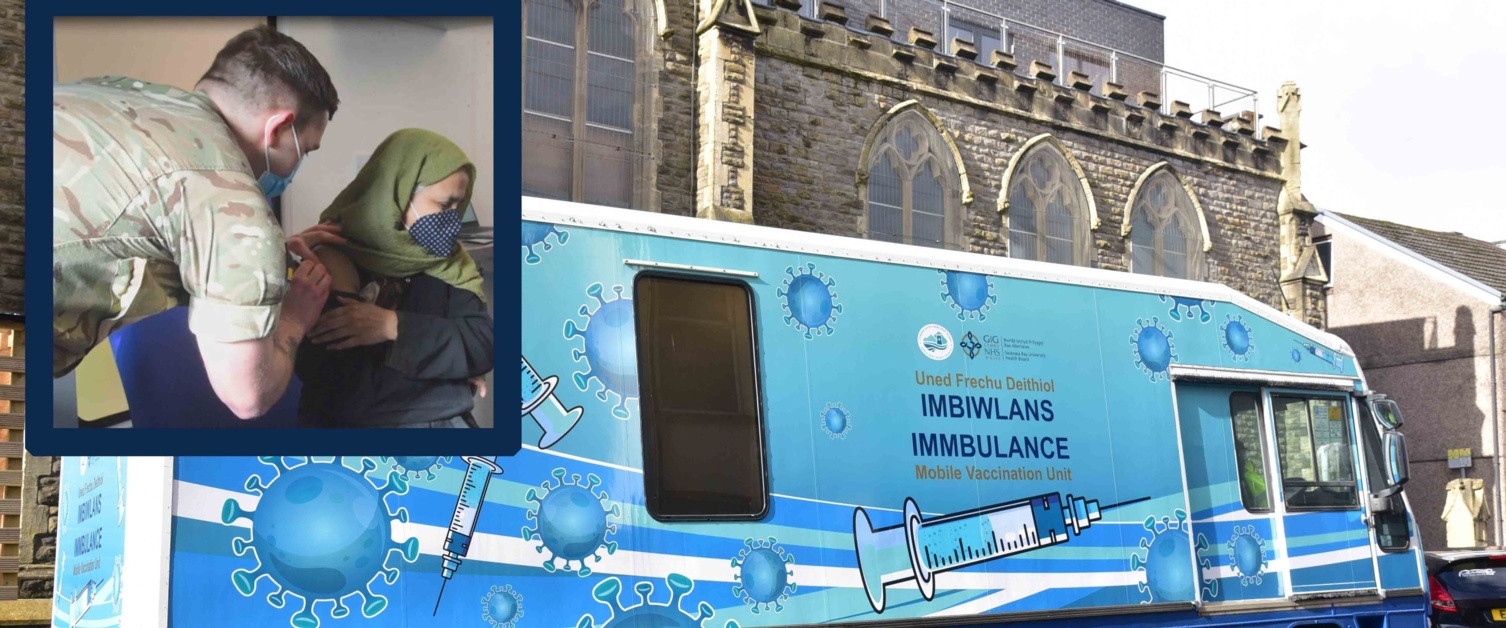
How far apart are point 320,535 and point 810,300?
2395 mm

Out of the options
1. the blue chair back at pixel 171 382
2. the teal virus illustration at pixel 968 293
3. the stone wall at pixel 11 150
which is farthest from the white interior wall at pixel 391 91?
the stone wall at pixel 11 150

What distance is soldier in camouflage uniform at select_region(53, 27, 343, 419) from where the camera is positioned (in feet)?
10.1

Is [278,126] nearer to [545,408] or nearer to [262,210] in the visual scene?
[262,210]

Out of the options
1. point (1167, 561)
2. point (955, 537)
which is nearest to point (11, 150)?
point (955, 537)

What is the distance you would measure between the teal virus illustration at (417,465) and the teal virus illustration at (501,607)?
19.2 inches

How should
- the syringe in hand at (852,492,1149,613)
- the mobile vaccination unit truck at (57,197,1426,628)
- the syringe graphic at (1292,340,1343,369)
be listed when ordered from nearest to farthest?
the mobile vaccination unit truck at (57,197,1426,628) < the syringe in hand at (852,492,1149,613) < the syringe graphic at (1292,340,1343,369)

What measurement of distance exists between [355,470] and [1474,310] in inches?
1104

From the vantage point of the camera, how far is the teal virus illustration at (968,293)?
674 centimetres

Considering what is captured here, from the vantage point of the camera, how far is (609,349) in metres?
5.67

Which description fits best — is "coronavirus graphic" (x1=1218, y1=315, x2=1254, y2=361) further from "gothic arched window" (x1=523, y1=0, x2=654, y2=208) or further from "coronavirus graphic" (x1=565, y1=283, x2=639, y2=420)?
"gothic arched window" (x1=523, y1=0, x2=654, y2=208)

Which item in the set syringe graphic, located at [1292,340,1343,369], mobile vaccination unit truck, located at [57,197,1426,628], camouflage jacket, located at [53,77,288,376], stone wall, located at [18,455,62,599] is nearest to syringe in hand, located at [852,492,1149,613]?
mobile vaccination unit truck, located at [57,197,1426,628]

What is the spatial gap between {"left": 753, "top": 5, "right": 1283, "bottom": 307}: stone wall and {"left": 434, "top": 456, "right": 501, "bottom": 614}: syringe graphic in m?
14.7

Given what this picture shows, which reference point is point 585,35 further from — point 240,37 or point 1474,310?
point 1474,310

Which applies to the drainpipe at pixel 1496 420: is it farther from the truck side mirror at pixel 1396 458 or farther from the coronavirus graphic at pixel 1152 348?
the coronavirus graphic at pixel 1152 348
